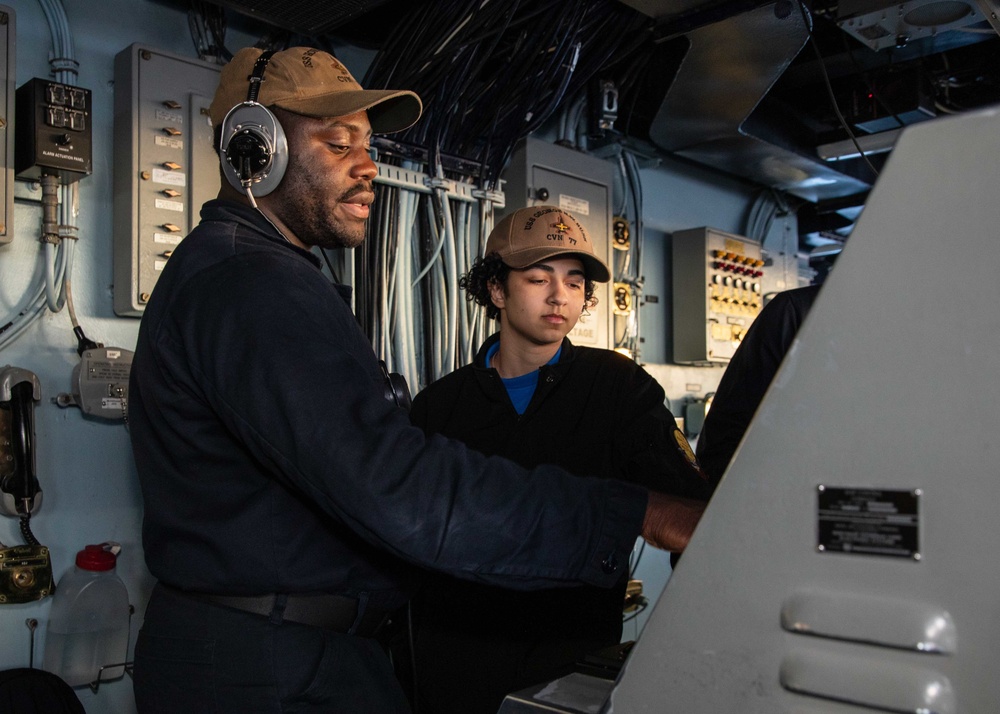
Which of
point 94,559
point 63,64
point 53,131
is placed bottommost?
point 94,559

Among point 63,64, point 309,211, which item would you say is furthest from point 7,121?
point 309,211

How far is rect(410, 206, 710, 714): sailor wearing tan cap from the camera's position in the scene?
189 cm

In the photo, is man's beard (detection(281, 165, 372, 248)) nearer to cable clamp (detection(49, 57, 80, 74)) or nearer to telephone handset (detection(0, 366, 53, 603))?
telephone handset (detection(0, 366, 53, 603))

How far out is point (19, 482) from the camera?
2.07m

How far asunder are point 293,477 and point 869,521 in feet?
2.11

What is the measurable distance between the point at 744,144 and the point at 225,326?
9.99 ft

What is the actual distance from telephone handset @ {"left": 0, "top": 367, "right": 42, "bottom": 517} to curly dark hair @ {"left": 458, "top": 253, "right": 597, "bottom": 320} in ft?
3.91

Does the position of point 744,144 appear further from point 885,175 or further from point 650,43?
point 885,175

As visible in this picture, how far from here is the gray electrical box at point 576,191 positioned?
3150mm

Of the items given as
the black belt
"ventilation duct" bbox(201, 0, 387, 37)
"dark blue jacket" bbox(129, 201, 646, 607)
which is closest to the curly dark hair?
"ventilation duct" bbox(201, 0, 387, 37)

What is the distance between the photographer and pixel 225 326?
109cm

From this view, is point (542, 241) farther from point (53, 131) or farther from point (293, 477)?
point (293, 477)

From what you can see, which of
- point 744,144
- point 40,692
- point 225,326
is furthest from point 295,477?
point 744,144

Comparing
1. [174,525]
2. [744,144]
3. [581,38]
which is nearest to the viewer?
[174,525]
